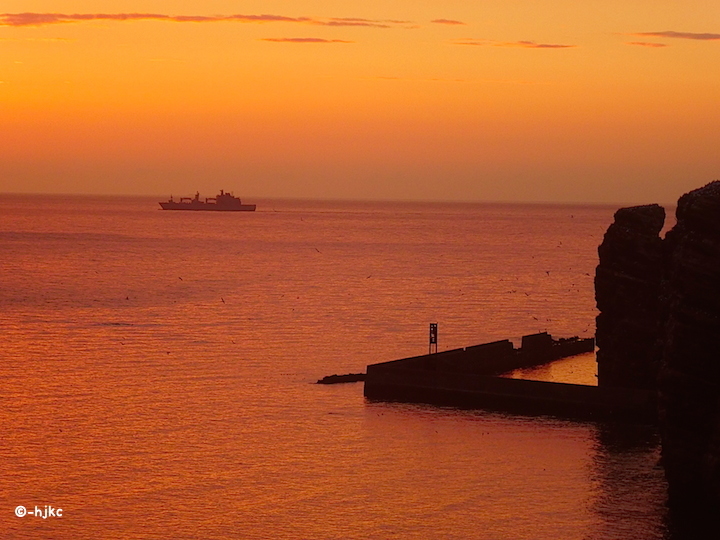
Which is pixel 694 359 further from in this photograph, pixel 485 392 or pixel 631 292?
pixel 485 392

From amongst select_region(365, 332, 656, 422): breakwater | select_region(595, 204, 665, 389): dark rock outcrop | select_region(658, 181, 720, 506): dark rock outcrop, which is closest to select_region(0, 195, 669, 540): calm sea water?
select_region(365, 332, 656, 422): breakwater

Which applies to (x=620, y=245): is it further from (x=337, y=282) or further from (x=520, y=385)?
(x=337, y=282)

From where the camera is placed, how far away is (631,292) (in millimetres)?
48625

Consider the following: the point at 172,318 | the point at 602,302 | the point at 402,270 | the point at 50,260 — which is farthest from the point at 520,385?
the point at 50,260

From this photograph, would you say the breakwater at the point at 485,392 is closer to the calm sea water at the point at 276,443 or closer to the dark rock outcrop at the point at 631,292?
the calm sea water at the point at 276,443

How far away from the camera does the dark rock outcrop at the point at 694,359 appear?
109ft

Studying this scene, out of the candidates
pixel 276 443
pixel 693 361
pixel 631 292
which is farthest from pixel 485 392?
pixel 693 361

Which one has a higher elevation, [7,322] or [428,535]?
[7,322]

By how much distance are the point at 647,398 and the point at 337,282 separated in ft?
270

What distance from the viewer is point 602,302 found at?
49.5 metres

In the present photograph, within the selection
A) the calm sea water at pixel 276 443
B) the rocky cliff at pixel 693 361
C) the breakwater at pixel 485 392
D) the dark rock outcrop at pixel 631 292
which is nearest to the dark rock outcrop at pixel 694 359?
the rocky cliff at pixel 693 361

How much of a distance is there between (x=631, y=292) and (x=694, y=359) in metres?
15.4

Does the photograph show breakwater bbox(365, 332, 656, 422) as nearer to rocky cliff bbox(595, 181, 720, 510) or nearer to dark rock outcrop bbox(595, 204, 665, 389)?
dark rock outcrop bbox(595, 204, 665, 389)

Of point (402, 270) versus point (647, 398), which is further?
point (402, 270)
